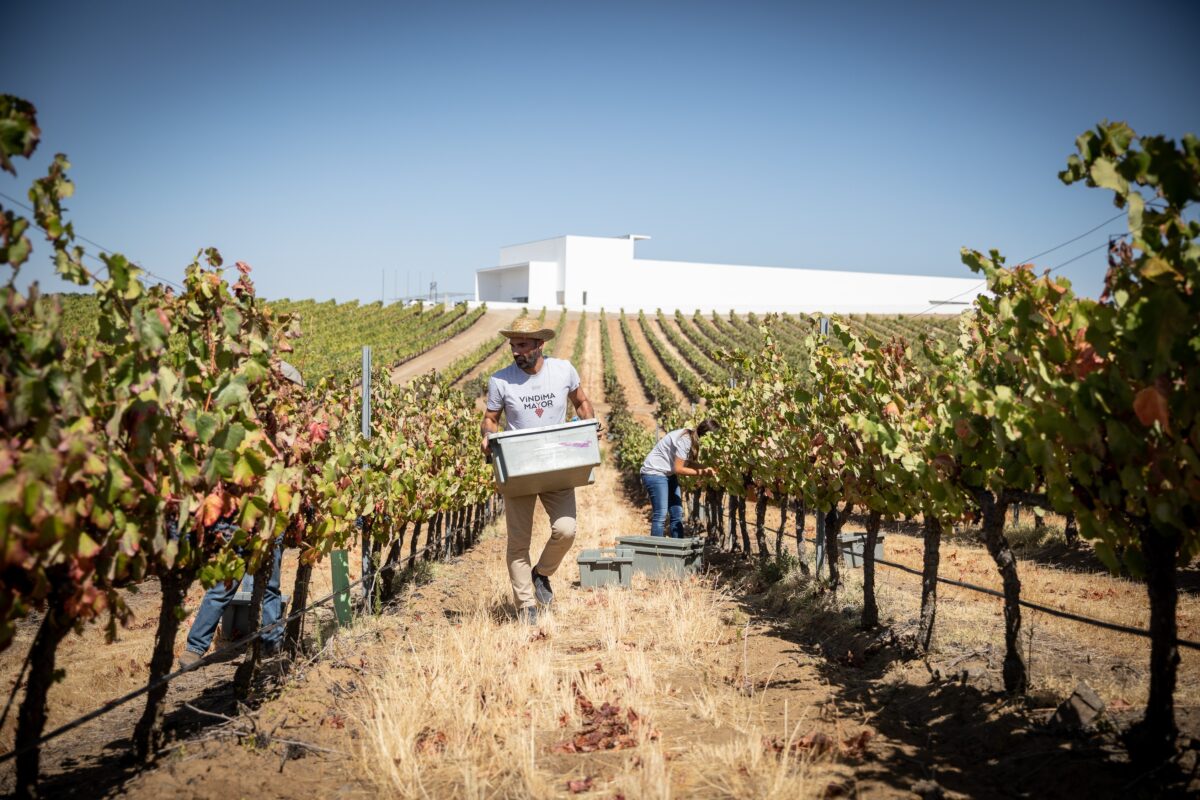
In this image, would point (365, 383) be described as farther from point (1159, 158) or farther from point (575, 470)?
point (1159, 158)

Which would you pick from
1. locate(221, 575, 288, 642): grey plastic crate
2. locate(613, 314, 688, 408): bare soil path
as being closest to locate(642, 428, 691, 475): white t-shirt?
locate(221, 575, 288, 642): grey plastic crate

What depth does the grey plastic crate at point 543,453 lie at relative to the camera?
470 cm

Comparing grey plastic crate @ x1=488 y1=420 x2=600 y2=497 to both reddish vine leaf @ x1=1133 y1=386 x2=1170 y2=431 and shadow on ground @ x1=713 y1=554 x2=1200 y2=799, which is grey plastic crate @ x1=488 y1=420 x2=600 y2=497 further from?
reddish vine leaf @ x1=1133 y1=386 x2=1170 y2=431

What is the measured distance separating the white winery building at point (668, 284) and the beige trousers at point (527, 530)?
190ft

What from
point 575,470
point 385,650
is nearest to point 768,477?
point 575,470

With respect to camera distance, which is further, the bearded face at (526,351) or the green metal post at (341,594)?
the green metal post at (341,594)

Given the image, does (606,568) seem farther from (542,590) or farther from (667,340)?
(667,340)

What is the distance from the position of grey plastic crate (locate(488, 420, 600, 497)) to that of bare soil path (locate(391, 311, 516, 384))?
3380 cm

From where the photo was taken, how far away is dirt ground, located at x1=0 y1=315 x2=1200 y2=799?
280cm

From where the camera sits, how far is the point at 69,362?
2.82 m

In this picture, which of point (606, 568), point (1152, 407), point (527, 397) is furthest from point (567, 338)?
point (1152, 407)

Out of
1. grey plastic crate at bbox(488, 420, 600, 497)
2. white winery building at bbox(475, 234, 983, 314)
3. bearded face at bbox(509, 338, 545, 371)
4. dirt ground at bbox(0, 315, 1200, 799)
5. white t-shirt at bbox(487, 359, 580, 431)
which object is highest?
white winery building at bbox(475, 234, 983, 314)

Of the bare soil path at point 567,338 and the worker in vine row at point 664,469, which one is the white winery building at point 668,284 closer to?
the bare soil path at point 567,338

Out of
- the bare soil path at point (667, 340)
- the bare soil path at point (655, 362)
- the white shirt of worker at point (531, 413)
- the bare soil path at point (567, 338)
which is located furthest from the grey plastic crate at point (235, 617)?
the bare soil path at point (667, 340)
